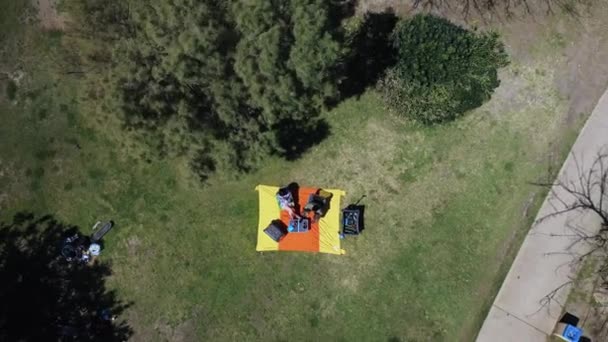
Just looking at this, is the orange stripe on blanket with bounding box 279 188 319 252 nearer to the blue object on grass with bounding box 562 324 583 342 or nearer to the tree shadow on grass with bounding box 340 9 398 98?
the tree shadow on grass with bounding box 340 9 398 98

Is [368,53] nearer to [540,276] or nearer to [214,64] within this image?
[214,64]

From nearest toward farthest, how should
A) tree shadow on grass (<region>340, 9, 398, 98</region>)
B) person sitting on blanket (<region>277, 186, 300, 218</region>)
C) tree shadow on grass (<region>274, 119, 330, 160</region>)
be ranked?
1. person sitting on blanket (<region>277, 186, 300, 218</region>)
2. tree shadow on grass (<region>274, 119, 330, 160</region>)
3. tree shadow on grass (<region>340, 9, 398, 98</region>)

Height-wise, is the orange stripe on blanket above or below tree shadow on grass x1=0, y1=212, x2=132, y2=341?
above

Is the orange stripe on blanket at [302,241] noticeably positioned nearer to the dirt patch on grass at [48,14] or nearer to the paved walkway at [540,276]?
the paved walkway at [540,276]

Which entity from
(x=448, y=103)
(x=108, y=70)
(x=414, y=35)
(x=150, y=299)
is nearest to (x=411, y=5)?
(x=414, y=35)

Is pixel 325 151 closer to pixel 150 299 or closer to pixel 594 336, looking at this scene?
pixel 150 299

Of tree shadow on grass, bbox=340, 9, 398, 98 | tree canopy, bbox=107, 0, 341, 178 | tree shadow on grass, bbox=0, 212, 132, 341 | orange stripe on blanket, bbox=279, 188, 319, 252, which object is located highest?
tree shadow on grass, bbox=340, 9, 398, 98

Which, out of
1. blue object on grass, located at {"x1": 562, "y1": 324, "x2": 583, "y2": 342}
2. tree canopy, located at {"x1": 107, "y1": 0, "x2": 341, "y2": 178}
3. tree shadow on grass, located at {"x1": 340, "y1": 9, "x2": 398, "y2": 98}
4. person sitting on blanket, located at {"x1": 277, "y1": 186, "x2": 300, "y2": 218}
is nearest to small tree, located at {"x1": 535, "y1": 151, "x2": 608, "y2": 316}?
blue object on grass, located at {"x1": 562, "y1": 324, "x2": 583, "y2": 342}
